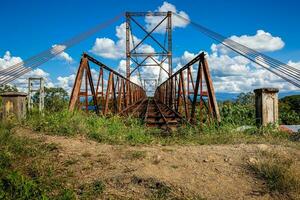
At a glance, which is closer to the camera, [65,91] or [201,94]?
[201,94]

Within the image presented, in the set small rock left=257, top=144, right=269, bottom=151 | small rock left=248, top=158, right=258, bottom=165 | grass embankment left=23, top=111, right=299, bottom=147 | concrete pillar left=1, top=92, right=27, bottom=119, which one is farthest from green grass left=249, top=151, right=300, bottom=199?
concrete pillar left=1, top=92, right=27, bottom=119

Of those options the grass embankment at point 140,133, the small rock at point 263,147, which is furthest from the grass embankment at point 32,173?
the small rock at point 263,147

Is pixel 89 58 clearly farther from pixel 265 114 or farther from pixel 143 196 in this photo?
pixel 143 196

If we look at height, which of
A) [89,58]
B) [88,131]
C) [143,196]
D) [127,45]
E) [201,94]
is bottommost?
[143,196]

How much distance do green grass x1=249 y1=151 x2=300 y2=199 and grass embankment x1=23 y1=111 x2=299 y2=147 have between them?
145 centimetres

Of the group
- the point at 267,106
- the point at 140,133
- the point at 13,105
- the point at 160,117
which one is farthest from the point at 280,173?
the point at 160,117

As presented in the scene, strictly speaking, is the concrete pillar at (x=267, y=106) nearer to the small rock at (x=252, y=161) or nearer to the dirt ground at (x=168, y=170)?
the dirt ground at (x=168, y=170)

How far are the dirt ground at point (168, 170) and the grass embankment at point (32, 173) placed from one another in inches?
6.3

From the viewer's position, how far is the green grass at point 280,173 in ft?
12.0

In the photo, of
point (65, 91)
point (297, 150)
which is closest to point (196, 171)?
point (297, 150)

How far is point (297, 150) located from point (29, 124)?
16.4ft

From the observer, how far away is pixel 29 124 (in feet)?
21.0

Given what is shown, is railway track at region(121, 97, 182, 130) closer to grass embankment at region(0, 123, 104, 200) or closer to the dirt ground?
the dirt ground

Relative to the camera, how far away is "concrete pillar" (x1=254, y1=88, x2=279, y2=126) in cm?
755
